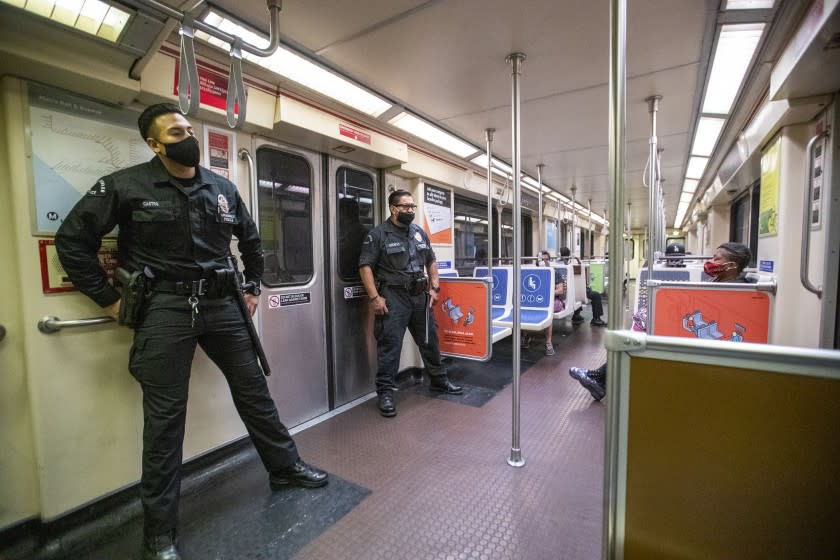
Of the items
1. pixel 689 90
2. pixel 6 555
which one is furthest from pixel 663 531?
pixel 689 90

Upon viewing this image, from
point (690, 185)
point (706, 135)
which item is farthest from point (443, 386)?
point (690, 185)

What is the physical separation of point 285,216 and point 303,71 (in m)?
0.95

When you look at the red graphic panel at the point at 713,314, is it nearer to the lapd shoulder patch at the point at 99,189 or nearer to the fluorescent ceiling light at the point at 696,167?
the fluorescent ceiling light at the point at 696,167

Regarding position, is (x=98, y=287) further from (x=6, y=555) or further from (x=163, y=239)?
(x=6, y=555)

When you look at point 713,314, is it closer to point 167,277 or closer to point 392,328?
point 392,328

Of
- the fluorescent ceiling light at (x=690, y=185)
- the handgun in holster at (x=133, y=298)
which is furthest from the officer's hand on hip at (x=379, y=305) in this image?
the fluorescent ceiling light at (x=690, y=185)

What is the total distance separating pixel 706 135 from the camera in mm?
3682

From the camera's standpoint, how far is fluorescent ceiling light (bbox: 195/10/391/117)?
6.27 feet

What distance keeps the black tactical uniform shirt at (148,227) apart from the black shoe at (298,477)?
1135 millimetres

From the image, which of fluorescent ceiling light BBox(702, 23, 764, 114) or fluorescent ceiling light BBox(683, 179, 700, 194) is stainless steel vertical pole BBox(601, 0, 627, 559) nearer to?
fluorescent ceiling light BBox(702, 23, 764, 114)

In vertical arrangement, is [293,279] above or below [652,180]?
below

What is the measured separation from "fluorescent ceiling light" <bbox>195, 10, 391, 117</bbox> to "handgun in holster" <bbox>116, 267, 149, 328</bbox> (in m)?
1.15

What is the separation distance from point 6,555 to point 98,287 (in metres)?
1.20

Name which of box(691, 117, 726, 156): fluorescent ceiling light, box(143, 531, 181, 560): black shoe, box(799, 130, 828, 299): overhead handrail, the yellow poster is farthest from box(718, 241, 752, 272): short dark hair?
box(143, 531, 181, 560): black shoe
